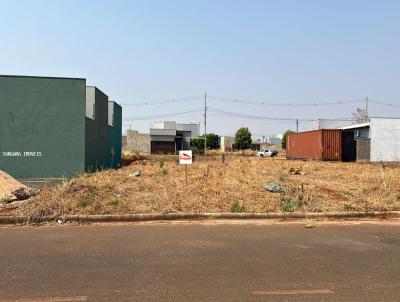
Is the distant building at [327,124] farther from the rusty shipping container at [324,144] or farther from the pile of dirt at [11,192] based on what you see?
the pile of dirt at [11,192]

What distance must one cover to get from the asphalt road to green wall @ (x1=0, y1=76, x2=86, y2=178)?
12599mm

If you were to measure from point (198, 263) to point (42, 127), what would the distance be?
17461 mm

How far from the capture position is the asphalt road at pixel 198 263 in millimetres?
5199

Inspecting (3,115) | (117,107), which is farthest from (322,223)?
(117,107)

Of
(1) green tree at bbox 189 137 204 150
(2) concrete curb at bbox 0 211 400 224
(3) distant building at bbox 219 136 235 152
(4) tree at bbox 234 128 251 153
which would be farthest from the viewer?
(3) distant building at bbox 219 136 235 152

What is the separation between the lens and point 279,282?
5.60 metres

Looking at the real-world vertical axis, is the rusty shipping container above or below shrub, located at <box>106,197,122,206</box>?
above

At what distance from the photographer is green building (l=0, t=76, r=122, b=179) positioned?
21.5 m

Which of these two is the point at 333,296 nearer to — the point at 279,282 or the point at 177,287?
the point at 279,282

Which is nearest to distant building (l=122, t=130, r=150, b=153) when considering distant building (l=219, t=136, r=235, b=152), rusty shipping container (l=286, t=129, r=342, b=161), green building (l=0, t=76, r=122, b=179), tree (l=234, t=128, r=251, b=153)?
distant building (l=219, t=136, r=235, b=152)

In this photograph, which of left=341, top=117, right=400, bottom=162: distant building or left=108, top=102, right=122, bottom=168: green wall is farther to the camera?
left=341, top=117, right=400, bottom=162: distant building

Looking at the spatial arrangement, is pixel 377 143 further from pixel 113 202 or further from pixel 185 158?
pixel 113 202

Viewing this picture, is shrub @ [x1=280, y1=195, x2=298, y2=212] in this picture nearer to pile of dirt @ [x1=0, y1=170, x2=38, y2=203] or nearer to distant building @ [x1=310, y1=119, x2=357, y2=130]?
pile of dirt @ [x1=0, y1=170, x2=38, y2=203]

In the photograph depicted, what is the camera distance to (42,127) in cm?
2183
